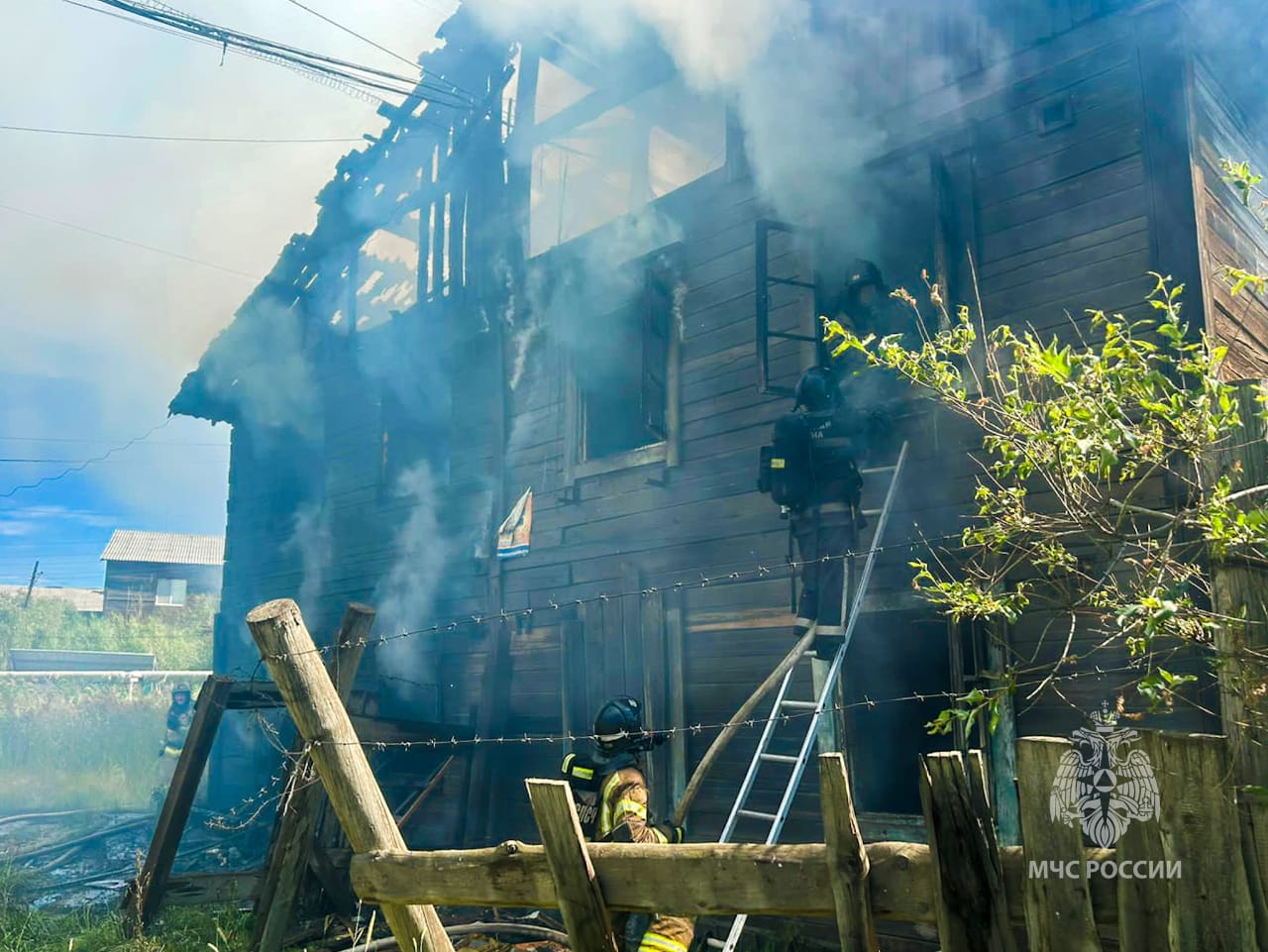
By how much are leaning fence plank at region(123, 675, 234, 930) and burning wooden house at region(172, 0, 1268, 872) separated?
2.40m

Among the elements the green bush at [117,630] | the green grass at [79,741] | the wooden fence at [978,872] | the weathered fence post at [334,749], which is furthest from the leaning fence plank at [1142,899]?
the green bush at [117,630]

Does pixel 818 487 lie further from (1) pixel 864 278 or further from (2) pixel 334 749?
(2) pixel 334 749

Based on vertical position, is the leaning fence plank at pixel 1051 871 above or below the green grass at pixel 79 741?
above

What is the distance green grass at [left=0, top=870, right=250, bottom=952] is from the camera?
24.6 ft

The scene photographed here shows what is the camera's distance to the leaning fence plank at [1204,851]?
7.50ft

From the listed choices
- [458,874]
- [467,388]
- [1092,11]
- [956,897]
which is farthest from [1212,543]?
[467,388]

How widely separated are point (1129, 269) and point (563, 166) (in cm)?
704

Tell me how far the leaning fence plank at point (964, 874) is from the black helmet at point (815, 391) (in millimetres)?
4592

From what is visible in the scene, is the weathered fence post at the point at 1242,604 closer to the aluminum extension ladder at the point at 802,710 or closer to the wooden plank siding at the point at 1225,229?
the aluminum extension ladder at the point at 802,710

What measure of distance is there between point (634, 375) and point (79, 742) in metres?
25.4

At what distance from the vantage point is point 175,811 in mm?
8086

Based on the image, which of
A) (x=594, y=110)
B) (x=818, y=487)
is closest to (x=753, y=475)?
(x=818, y=487)

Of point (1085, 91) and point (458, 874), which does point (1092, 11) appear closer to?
point (1085, 91)

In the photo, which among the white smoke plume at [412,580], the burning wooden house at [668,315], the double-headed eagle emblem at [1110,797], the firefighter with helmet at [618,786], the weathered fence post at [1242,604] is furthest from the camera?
the white smoke plume at [412,580]
